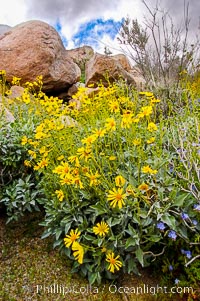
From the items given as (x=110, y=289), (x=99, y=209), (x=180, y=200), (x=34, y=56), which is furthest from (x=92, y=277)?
(x=34, y=56)

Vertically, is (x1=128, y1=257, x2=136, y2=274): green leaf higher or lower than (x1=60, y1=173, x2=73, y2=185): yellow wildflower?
lower

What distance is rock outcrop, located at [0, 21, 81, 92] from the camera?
16.5 ft

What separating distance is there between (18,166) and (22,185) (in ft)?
0.84

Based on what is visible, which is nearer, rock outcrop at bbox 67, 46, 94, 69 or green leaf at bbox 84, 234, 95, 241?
green leaf at bbox 84, 234, 95, 241

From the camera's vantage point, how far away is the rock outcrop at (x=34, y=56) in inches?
198

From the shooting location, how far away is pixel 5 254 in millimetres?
2164

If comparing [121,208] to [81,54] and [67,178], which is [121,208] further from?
[81,54]

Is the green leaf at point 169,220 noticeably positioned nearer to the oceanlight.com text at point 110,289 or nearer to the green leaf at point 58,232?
the oceanlight.com text at point 110,289

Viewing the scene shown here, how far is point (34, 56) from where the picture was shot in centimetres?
504

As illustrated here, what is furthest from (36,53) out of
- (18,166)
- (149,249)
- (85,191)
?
(149,249)

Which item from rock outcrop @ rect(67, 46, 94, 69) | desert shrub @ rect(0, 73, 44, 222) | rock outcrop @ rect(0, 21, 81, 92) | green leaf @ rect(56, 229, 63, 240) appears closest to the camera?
green leaf @ rect(56, 229, 63, 240)

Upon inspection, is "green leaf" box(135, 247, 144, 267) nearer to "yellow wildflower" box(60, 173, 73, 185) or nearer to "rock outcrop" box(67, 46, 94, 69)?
"yellow wildflower" box(60, 173, 73, 185)

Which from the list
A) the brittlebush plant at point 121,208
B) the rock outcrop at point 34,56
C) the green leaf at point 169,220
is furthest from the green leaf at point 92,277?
the rock outcrop at point 34,56

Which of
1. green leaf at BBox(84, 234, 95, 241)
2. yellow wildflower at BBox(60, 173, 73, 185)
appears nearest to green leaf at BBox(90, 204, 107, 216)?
green leaf at BBox(84, 234, 95, 241)
